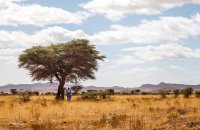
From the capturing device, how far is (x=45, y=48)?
53.8 meters

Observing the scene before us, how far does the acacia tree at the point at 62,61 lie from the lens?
5197 cm

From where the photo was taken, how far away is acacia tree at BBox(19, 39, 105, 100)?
5197 centimetres

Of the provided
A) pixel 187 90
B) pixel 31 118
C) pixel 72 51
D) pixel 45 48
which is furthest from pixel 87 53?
pixel 31 118

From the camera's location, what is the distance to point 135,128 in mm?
15758

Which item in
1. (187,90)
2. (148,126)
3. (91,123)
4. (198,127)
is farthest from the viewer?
(187,90)

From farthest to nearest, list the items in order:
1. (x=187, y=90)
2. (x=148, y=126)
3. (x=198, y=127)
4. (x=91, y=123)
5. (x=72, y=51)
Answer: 1. (x=187, y=90)
2. (x=72, y=51)
3. (x=91, y=123)
4. (x=148, y=126)
5. (x=198, y=127)

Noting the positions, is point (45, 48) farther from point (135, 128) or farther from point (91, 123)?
point (135, 128)

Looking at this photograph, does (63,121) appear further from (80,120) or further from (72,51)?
(72,51)

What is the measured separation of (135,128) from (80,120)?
5.17 meters

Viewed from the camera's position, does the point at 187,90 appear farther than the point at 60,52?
Yes

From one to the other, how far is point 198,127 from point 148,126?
2.33 m

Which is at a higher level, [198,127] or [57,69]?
[57,69]

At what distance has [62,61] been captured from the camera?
52.0m

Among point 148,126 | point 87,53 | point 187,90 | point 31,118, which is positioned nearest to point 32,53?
point 87,53
